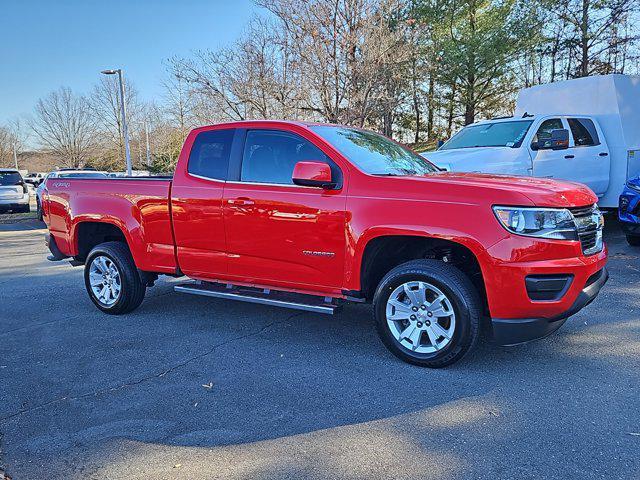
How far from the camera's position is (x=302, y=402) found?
136 inches

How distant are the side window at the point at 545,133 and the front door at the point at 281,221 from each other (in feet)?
16.4

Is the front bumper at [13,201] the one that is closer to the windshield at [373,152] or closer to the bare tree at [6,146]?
the windshield at [373,152]

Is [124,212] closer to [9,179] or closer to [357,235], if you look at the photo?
[357,235]

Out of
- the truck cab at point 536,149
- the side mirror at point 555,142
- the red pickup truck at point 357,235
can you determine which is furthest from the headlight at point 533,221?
the side mirror at point 555,142

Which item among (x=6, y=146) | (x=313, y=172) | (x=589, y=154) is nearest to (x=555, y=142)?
(x=589, y=154)

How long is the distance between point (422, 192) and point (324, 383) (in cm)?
157

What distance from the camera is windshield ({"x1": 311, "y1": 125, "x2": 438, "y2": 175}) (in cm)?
432

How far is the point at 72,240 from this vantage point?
586 centimetres

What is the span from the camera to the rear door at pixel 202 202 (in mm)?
4742

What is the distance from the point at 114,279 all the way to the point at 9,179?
57.6 feet

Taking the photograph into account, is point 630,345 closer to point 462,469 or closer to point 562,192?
point 562,192

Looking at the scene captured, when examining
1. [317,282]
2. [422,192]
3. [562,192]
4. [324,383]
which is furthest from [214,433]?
[562,192]

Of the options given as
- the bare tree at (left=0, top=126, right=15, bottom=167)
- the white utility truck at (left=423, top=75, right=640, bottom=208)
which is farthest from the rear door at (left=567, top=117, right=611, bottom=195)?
the bare tree at (left=0, top=126, right=15, bottom=167)

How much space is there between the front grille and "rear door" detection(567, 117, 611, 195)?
16.8ft
